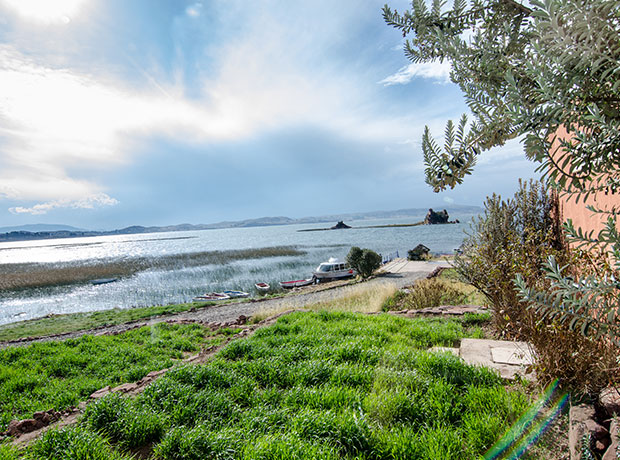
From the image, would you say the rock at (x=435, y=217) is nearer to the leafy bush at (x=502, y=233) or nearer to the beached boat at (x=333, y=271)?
the beached boat at (x=333, y=271)

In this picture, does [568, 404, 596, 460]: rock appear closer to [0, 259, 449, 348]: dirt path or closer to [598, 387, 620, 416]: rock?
[598, 387, 620, 416]: rock

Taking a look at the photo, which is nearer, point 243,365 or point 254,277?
point 243,365

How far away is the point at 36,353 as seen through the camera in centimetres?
661

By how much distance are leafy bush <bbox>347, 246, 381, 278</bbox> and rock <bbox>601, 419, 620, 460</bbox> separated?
21063mm

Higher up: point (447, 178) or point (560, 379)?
point (447, 178)

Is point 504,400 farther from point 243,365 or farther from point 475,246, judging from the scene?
point 475,246

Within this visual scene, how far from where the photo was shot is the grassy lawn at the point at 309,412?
2.58 m

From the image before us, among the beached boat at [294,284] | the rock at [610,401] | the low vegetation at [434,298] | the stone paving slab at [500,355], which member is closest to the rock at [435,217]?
the beached boat at [294,284]

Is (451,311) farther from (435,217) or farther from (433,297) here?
(435,217)

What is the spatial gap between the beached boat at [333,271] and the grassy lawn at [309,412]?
69.9ft

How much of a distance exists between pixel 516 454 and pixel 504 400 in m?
0.67

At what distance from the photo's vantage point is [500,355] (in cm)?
427

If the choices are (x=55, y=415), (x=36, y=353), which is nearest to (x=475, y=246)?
(x=55, y=415)

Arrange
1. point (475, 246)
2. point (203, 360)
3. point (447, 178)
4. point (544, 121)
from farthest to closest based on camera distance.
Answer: point (475, 246) → point (203, 360) → point (447, 178) → point (544, 121)
